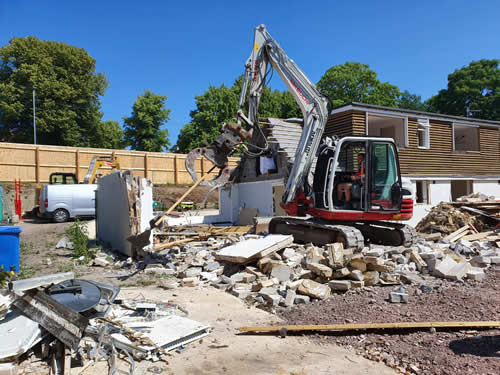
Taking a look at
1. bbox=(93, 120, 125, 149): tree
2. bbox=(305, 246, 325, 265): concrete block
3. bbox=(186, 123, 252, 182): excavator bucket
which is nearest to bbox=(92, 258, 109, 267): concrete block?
bbox=(186, 123, 252, 182): excavator bucket

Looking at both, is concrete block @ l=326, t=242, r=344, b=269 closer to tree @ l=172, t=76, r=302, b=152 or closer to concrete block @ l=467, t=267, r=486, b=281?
concrete block @ l=467, t=267, r=486, b=281

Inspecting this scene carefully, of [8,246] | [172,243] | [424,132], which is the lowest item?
[172,243]

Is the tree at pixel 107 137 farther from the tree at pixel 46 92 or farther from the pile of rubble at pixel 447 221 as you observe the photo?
the pile of rubble at pixel 447 221

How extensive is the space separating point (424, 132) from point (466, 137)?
5.52 meters

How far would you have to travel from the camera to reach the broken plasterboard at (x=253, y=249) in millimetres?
8154

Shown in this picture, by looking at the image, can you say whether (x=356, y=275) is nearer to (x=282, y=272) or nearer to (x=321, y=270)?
(x=321, y=270)

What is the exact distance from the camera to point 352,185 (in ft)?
31.9

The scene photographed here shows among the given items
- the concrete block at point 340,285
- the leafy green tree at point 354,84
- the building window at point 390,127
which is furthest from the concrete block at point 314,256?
the leafy green tree at point 354,84

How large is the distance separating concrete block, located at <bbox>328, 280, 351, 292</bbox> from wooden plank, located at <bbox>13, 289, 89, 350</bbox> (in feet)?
13.7

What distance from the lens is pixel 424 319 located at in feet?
17.3

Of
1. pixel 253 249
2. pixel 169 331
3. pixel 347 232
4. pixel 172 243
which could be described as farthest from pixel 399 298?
pixel 172 243

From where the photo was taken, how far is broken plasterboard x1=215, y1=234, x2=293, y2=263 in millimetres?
8154

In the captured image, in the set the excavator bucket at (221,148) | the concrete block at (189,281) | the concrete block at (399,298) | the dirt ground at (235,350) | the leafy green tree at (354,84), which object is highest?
the leafy green tree at (354,84)

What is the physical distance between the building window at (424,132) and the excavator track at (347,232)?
1004 centimetres
